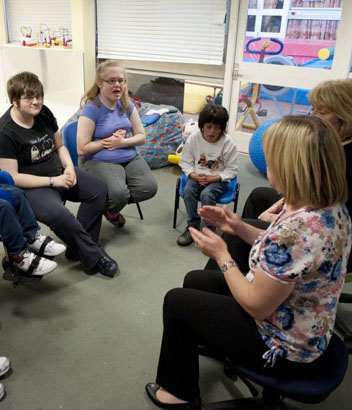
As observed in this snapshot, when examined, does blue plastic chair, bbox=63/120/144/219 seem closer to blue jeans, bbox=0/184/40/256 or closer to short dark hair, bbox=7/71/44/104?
short dark hair, bbox=7/71/44/104

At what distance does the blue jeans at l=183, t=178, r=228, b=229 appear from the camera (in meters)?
2.53

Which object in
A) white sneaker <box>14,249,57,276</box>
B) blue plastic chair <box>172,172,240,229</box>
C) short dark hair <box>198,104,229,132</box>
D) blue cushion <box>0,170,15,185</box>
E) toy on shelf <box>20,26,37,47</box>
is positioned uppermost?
toy on shelf <box>20,26,37,47</box>

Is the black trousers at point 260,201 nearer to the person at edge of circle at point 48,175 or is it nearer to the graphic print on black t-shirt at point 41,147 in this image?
the person at edge of circle at point 48,175

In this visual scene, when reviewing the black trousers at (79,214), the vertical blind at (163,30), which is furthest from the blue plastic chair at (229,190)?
the vertical blind at (163,30)

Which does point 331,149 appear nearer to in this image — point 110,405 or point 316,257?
point 316,257

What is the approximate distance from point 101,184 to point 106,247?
0.45 metres

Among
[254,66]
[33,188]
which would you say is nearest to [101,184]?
[33,188]

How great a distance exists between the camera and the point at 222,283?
1399mm

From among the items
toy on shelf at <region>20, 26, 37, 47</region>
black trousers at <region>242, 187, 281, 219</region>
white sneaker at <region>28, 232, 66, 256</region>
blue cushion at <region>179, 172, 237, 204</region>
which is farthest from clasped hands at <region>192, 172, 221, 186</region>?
toy on shelf at <region>20, 26, 37, 47</region>

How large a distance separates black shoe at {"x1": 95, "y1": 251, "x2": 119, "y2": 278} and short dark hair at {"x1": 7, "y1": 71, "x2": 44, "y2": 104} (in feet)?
3.23

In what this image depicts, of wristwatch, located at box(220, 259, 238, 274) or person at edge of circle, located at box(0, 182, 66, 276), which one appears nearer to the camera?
wristwatch, located at box(220, 259, 238, 274)

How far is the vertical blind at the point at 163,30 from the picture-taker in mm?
4348

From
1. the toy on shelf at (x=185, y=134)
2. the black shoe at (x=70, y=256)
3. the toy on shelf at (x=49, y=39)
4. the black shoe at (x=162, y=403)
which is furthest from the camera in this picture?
the toy on shelf at (x=49, y=39)

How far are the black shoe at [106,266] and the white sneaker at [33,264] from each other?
395 mm
